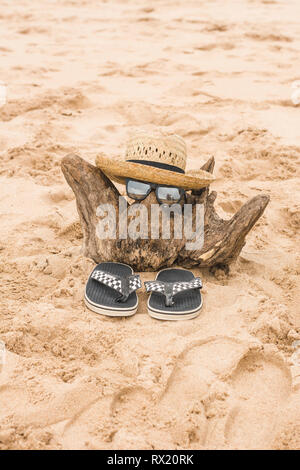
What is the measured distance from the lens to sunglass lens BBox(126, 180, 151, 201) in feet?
7.59

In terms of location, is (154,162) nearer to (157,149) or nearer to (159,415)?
(157,149)

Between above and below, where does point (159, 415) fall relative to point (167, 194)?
below

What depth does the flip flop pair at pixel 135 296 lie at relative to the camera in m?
2.03

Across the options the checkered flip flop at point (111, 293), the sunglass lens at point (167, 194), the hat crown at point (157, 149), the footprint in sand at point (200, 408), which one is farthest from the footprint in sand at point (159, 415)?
the hat crown at point (157, 149)

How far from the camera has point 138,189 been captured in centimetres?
233

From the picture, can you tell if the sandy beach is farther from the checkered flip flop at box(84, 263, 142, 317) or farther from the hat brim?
the hat brim

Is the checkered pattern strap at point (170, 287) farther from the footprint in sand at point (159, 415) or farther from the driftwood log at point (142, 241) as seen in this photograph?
the footprint in sand at point (159, 415)

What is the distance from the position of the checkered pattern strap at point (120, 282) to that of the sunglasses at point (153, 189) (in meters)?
0.46

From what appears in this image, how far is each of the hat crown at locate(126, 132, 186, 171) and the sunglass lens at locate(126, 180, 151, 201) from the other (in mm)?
136

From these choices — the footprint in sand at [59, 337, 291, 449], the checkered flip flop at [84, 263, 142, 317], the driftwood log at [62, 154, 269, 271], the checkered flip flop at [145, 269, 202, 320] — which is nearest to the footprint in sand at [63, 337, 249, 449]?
the footprint in sand at [59, 337, 291, 449]

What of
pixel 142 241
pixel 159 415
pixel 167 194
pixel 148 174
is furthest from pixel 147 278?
pixel 159 415

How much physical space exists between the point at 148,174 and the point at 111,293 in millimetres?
648
